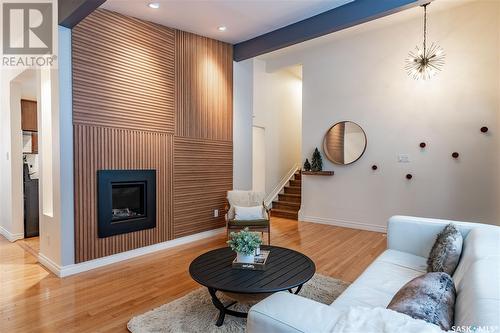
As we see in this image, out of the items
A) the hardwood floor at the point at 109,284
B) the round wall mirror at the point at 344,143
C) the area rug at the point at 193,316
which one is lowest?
the hardwood floor at the point at 109,284

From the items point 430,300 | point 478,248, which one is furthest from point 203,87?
point 430,300

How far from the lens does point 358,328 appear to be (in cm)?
94

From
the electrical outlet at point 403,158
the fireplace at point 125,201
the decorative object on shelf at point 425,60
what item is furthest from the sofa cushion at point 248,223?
the decorative object on shelf at point 425,60

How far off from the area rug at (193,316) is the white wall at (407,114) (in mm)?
2990

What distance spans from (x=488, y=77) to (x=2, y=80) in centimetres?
791

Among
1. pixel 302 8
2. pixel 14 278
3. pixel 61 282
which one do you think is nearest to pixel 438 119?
pixel 302 8

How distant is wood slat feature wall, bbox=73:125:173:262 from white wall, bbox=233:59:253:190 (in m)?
1.42

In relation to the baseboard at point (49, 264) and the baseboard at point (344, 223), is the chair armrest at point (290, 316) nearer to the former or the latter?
the baseboard at point (49, 264)

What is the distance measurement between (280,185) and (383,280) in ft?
18.3

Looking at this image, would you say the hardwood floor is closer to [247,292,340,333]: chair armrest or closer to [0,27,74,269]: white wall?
[0,27,74,269]: white wall

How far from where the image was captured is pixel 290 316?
110cm

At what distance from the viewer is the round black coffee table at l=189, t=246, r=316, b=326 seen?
2057mm

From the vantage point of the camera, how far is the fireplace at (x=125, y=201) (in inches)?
143

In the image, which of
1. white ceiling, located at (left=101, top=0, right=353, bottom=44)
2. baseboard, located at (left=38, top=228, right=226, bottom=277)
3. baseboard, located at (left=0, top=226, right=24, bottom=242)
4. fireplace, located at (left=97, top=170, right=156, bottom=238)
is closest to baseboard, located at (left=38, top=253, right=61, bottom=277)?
baseboard, located at (left=38, top=228, right=226, bottom=277)
